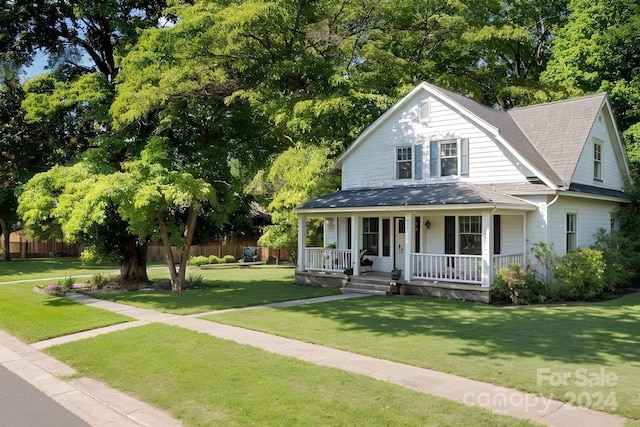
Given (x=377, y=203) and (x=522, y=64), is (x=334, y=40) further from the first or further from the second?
(x=522, y=64)

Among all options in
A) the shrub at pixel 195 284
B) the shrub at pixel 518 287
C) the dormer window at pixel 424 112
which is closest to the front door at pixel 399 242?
the dormer window at pixel 424 112

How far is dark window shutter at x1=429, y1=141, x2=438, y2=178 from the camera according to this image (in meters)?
17.8

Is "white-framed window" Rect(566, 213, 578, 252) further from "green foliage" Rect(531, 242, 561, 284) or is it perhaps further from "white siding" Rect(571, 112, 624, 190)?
"green foliage" Rect(531, 242, 561, 284)

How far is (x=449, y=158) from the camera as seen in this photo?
57.5 ft

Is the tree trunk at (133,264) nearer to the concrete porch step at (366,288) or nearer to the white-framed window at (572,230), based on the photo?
the concrete porch step at (366,288)

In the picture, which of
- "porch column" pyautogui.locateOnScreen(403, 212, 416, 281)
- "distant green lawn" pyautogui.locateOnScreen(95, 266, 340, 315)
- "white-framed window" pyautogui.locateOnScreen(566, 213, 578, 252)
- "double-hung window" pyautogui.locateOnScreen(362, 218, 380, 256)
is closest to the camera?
"distant green lawn" pyautogui.locateOnScreen(95, 266, 340, 315)

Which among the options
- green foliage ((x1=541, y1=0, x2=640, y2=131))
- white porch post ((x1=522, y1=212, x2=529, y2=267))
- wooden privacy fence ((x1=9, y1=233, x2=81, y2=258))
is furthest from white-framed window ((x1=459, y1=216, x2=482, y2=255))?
wooden privacy fence ((x1=9, y1=233, x2=81, y2=258))

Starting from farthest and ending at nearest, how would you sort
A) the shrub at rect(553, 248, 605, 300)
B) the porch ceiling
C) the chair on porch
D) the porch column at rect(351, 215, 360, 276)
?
the chair on porch → the porch column at rect(351, 215, 360, 276) → the porch ceiling → the shrub at rect(553, 248, 605, 300)

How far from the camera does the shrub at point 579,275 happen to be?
46.5ft

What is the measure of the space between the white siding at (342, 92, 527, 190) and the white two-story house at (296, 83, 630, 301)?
0.04 meters

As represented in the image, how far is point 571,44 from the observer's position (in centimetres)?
2477

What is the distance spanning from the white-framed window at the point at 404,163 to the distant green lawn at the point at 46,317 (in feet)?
37.1

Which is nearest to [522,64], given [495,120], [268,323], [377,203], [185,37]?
[495,120]

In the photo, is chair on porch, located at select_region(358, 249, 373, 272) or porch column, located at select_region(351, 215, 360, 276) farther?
chair on porch, located at select_region(358, 249, 373, 272)
